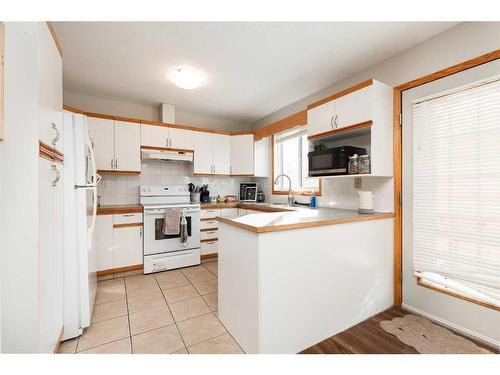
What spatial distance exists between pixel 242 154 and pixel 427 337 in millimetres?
3210

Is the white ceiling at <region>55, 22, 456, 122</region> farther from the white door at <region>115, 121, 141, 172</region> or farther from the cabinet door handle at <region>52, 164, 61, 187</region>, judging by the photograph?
the cabinet door handle at <region>52, 164, 61, 187</region>

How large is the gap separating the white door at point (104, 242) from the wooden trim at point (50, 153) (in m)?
1.37

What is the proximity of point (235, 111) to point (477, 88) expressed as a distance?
305cm

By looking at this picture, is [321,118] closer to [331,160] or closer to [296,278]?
[331,160]

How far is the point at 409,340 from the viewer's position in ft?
5.26

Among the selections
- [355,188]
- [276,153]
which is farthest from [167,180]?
[355,188]

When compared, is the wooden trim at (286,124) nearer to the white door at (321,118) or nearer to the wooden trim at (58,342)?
the white door at (321,118)

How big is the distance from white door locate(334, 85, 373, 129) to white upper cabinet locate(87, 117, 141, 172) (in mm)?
2728

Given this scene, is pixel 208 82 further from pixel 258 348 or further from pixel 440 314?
pixel 440 314

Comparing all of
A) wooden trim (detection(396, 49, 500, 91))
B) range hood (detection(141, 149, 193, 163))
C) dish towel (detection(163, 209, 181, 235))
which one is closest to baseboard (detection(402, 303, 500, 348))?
wooden trim (detection(396, 49, 500, 91))

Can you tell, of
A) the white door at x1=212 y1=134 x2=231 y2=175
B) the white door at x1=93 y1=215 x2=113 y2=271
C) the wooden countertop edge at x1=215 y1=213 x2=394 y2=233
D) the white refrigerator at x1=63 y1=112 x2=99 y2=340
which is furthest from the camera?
the white door at x1=212 y1=134 x2=231 y2=175

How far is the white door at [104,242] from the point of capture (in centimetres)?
268

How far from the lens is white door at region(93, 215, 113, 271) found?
2.68 m

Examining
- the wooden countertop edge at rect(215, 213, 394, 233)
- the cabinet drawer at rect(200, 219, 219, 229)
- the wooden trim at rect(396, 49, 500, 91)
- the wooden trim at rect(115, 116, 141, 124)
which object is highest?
the wooden trim at rect(115, 116, 141, 124)
